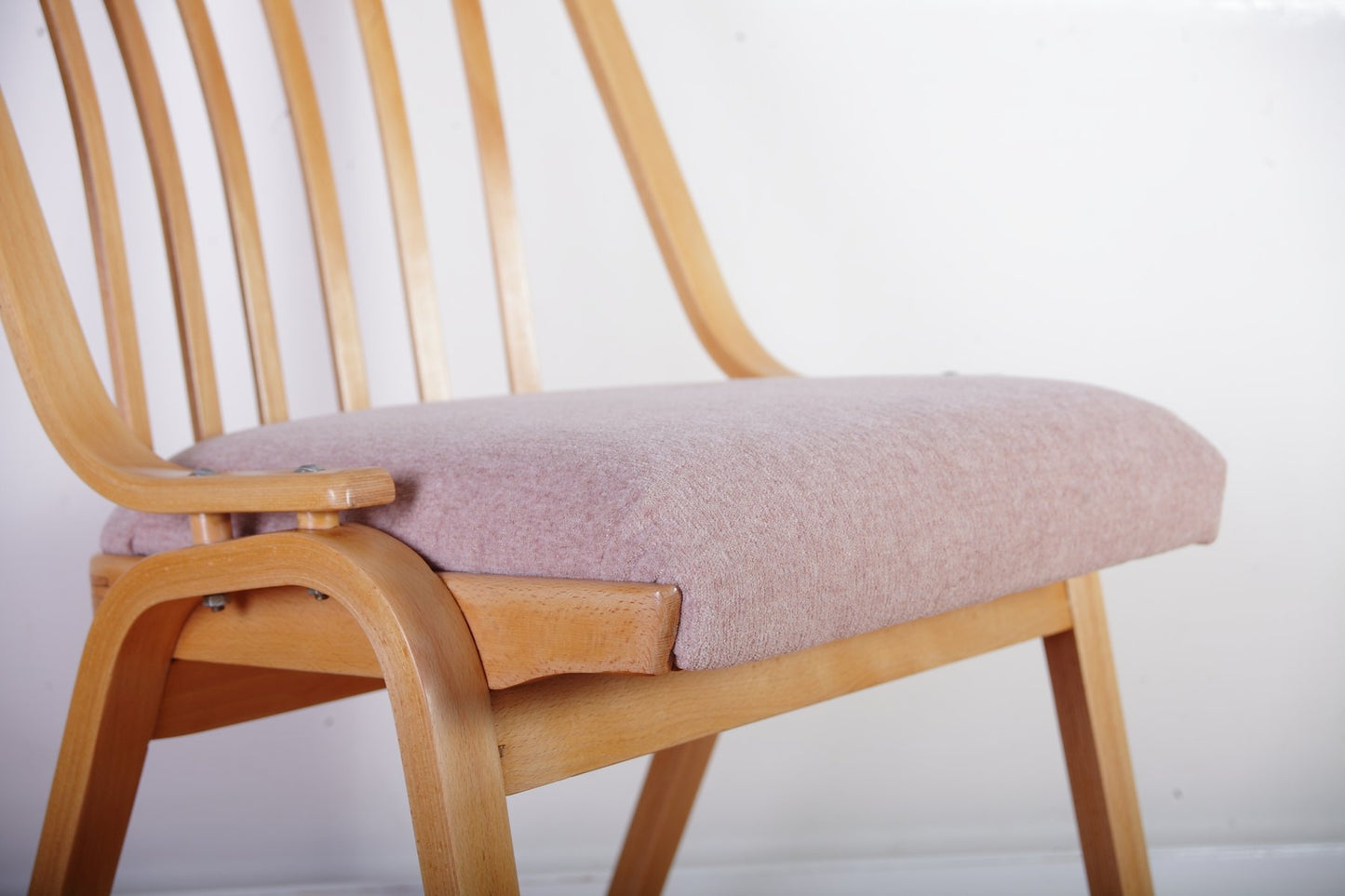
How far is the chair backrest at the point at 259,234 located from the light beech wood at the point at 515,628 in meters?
0.09

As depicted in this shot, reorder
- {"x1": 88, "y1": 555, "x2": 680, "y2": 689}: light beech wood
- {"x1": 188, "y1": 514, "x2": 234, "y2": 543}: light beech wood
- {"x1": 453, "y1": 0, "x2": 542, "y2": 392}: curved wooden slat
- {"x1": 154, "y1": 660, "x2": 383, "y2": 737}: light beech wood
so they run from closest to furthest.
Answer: {"x1": 88, "y1": 555, "x2": 680, "y2": 689}: light beech wood < {"x1": 188, "y1": 514, "x2": 234, "y2": 543}: light beech wood < {"x1": 154, "y1": 660, "x2": 383, "y2": 737}: light beech wood < {"x1": 453, "y1": 0, "x2": 542, "y2": 392}: curved wooden slat

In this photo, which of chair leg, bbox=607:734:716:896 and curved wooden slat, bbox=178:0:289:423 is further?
chair leg, bbox=607:734:716:896

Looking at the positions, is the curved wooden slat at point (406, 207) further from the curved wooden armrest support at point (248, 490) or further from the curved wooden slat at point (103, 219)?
the curved wooden armrest support at point (248, 490)

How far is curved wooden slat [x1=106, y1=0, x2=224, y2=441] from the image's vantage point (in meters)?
0.68

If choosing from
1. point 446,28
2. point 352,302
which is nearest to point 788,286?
point 446,28

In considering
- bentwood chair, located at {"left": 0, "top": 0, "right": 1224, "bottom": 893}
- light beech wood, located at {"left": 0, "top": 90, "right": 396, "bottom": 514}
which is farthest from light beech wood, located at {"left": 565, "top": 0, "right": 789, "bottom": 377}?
light beech wood, located at {"left": 0, "top": 90, "right": 396, "bottom": 514}

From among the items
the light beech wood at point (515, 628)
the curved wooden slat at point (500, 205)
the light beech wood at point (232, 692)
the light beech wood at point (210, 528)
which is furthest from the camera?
the curved wooden slat at point (500, 205)

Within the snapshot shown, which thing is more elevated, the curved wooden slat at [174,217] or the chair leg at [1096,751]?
the curved wooden slat at [174,217]

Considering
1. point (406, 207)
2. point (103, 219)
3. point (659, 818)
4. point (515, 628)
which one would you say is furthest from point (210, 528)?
point (659, 818)

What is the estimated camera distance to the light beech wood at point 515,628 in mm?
355

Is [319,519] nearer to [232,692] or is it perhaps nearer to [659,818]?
[232,692]


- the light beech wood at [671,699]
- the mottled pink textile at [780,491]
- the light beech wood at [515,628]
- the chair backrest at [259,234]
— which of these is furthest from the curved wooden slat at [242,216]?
the light beech wood at [671,699]

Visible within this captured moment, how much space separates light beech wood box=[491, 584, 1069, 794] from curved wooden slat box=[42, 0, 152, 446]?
32cm

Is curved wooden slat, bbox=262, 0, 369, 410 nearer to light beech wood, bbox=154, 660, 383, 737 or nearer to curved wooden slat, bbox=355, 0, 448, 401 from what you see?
curved wooden slat, bbox=355, 0, 448, 401
